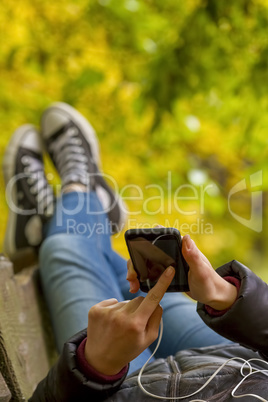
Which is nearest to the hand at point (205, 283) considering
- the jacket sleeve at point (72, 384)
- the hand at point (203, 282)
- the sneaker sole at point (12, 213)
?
the hand at point (203, 282)

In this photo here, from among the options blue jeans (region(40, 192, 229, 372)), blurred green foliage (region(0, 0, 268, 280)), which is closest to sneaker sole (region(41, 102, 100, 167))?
blurred green foliage (region(0, 0, 268, 280))

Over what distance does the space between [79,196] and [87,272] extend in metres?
0.33

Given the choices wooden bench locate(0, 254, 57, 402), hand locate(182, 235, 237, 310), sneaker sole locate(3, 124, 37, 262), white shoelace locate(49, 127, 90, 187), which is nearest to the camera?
hand locate(182, 235, 237, 310)

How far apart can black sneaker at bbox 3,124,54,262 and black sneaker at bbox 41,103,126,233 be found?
0.05 metres

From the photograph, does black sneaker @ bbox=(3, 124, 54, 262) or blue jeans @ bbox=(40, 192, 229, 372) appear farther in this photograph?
black sneaker @ bbox=(3, 124, 54, 262)

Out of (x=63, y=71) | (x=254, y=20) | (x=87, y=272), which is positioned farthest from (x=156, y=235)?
(x=63, y=71)

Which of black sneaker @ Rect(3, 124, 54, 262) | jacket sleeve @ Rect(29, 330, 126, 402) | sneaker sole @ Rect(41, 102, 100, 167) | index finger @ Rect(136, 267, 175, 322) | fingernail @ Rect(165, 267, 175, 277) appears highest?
sneaker sole @ Rect(41, 102, 100, 167)

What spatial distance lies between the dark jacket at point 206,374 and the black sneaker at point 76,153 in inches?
28.6

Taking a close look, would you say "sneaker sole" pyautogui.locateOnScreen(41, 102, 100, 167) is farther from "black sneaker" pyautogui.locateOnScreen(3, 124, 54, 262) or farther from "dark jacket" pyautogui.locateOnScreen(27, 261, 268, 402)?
"dark jacket" pyautogui.locateOnScreen(27, 261, 268, 402)

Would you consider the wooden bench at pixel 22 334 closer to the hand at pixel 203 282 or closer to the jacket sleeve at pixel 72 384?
the jacket sleeve at pixel 72 384

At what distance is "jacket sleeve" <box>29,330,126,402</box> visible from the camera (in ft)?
1.79

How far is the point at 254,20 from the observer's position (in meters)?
1.45

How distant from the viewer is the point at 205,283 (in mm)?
516

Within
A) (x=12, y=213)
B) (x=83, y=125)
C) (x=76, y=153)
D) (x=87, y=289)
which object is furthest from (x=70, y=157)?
(x=87, y=289)
